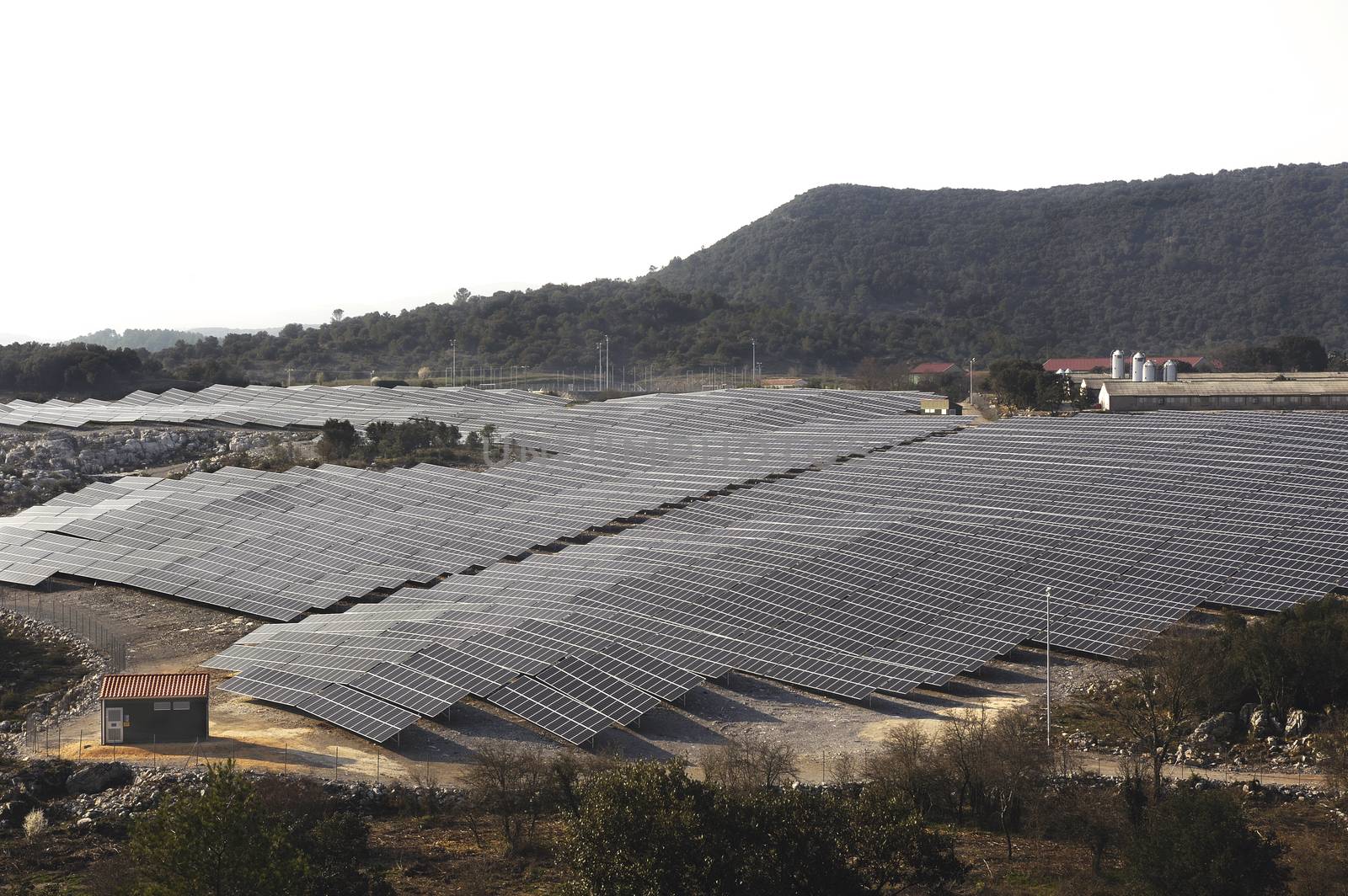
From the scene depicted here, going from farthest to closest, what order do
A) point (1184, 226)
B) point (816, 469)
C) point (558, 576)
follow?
point (1184, 226)
point (816, 469)
point (558, 576)

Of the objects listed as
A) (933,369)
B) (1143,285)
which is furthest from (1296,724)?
(1143,285)

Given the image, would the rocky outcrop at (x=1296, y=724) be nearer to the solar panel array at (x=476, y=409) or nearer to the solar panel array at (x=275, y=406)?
the solar panel array at (x=476, y=409)

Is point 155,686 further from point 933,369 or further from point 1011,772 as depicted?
point 933,369

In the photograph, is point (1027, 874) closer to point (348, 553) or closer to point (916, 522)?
point (916, 522)

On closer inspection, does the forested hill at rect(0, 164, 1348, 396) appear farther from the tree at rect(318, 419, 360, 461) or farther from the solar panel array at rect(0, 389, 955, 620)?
the solar panel array at rect(0, 389, 955, 620)

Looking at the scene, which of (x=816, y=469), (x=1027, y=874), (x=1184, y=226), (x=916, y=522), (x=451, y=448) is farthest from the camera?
A: (x=1184, y=226)

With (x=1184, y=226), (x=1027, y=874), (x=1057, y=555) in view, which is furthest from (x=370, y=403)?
(x=1184, y=226)

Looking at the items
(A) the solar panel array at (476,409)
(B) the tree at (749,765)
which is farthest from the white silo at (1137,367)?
(B) the tree at (749,765)
